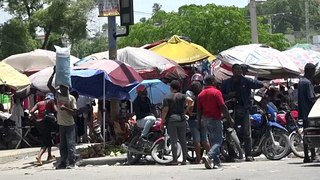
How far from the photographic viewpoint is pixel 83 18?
36.0m

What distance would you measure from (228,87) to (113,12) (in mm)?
3874

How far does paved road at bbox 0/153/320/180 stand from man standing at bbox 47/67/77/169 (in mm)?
352

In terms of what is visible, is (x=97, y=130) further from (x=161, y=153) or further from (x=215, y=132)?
(x=215, y=132)

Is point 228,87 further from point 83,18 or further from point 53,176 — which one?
point 83,18

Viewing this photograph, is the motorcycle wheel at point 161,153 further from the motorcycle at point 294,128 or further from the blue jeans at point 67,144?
the motorcycle at point 294,128

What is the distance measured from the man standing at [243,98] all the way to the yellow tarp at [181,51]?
785 cm

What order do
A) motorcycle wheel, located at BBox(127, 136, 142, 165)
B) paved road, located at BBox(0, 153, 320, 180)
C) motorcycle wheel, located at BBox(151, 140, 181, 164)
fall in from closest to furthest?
paved road, located at BBox(0, 153, 320, 180)
motorcycle wheel, located at BBox(151, 140, 181, 164)
motorcycle wheel, located at BBox(127, 136, 142, 165)

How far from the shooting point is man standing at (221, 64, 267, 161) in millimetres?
14258

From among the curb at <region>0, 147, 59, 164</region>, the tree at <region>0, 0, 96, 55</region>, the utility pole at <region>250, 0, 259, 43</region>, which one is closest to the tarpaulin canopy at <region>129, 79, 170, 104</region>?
the curb at <region>0, 147, 59, 164</region>

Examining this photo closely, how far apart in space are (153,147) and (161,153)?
25 cm

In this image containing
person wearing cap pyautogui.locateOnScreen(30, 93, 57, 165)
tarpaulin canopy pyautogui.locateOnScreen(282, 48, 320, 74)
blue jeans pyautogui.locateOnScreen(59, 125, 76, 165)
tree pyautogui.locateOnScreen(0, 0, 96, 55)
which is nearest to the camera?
blue jeans pyautogui.locateOnScreen(59, 125, 76, 165)

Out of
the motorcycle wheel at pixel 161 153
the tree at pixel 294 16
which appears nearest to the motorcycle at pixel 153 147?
the motorcycle wheel at pixel 161 153

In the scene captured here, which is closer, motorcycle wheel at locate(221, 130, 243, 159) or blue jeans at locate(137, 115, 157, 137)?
motorcycle wheel at locate(221, 130, 243, 159)

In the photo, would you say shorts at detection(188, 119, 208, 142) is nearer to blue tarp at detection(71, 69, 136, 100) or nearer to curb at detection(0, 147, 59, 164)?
blue tarp at detection(71, 69, 136, 100)
